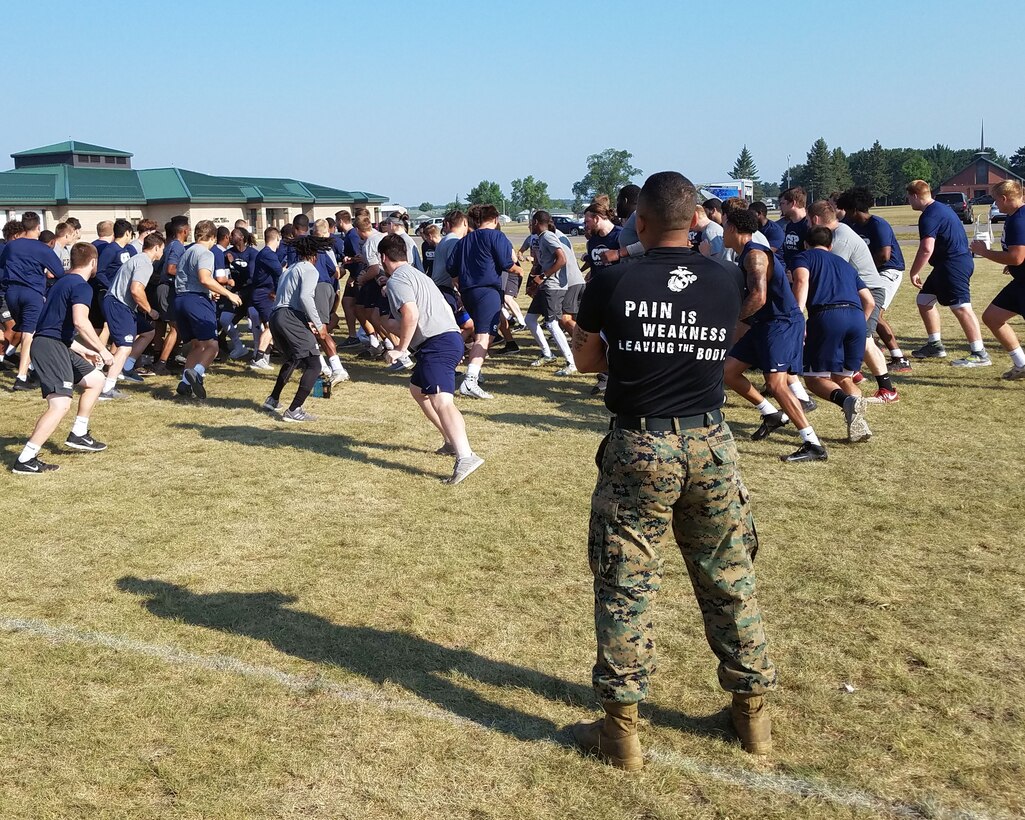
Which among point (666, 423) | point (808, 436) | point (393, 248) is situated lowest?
point (808, 436)

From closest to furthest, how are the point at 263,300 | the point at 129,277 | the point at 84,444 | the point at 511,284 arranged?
the point at 84,444 → the point at 129,277 → the point at 263,300 → the point at 511,284

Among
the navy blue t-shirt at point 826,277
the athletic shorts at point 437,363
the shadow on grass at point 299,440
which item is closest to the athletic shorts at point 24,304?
the shadow on grass at point 299,440

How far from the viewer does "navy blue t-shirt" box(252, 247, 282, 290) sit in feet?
41.4

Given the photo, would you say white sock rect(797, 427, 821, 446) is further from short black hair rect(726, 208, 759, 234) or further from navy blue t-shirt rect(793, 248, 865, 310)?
short black hair rect(726, 208, 759, 234)

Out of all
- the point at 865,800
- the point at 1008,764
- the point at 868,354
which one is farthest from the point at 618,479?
the point at 868,354

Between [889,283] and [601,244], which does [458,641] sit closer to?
[601,244]

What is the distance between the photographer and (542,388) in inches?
440

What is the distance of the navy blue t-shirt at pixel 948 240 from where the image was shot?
1085 cm

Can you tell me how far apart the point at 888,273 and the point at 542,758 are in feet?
30.7

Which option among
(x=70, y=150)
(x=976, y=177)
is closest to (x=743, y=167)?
(x=976, y=177)

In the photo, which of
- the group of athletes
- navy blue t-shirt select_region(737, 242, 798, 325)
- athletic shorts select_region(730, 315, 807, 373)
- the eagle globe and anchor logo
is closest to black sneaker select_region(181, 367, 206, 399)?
the group of athletes

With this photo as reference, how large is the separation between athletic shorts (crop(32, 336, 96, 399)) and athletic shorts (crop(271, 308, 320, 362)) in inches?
88.7

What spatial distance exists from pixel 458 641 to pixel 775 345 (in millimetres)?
4253

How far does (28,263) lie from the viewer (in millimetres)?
10430
